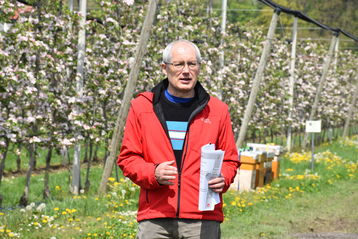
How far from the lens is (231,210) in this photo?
1045cm

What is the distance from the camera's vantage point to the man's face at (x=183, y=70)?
381 centimetres

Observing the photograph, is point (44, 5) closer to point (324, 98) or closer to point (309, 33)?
point (324, 98)

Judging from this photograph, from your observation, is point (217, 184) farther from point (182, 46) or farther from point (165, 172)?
point (182, 46)

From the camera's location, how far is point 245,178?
1339 centimetres

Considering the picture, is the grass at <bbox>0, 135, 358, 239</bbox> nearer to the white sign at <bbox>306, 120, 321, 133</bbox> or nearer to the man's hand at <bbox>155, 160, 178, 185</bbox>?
the white sign at <bbox>306, 120, 321, 133</bbox>

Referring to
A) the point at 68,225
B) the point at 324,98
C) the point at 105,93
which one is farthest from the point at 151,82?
the point at 324,98

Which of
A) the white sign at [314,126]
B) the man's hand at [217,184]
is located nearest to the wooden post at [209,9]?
the white sign at [314,126]

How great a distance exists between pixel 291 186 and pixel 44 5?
6543 mm

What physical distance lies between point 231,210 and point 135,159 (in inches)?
269

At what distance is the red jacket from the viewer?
146 inches

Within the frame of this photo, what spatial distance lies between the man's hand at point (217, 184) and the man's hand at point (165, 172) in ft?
0.70

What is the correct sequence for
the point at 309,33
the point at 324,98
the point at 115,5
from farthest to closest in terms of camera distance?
1. the point at 309,33
2. the point at 324,98
3. the point at 115,5

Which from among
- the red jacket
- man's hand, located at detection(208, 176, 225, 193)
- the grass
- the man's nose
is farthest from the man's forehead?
the grass

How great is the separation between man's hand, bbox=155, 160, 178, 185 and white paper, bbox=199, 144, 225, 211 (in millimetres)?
165
